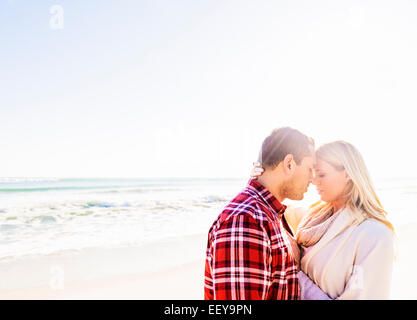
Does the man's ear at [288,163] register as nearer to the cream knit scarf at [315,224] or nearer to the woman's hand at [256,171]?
the woman's hand at [256,171]

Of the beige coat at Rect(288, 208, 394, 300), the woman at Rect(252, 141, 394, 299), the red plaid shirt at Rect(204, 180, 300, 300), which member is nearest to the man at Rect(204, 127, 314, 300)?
the red plaid shirt at Rect(204, 180, 300, 300)

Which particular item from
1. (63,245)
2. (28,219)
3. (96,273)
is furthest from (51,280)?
(28,219)

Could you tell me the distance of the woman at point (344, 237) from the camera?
2.42 m

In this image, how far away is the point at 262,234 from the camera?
1.85 metres

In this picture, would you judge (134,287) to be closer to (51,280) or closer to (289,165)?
(51,280)

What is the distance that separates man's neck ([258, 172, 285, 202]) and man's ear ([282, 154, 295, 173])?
102mm

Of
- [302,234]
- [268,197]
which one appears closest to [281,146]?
[268,197]

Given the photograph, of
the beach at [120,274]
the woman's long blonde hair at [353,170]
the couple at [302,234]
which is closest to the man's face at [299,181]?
the couple at [302,234]

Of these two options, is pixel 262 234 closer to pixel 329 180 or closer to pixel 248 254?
pixel 248 254

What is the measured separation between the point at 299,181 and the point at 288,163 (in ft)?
0.58

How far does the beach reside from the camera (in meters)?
5.23

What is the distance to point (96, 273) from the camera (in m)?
6.11

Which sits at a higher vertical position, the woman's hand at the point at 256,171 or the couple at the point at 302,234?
the woman's hand at the point at 256,171

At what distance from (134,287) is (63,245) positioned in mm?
3443
